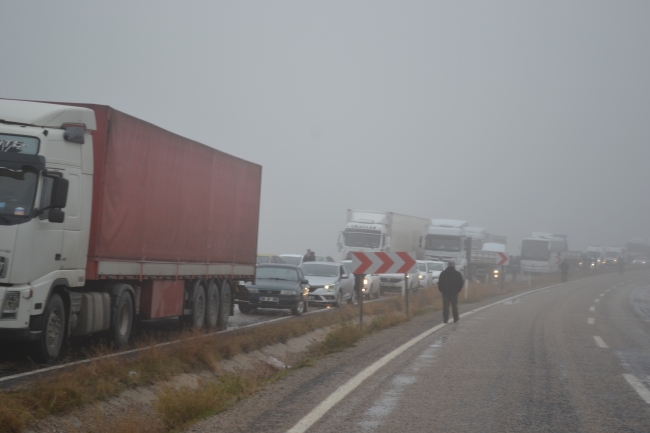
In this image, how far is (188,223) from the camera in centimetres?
1603

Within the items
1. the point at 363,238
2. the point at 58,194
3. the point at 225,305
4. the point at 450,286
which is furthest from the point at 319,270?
the point at 58,194

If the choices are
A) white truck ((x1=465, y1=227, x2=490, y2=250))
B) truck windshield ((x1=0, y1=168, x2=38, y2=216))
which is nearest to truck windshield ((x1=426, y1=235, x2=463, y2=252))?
white truck ((x1=465, y1=227, x2=490, y2=250))

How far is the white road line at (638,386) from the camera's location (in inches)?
365

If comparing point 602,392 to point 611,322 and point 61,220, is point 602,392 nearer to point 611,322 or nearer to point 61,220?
point 61,220

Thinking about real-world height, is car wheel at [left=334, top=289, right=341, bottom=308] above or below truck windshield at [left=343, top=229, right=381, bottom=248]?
below

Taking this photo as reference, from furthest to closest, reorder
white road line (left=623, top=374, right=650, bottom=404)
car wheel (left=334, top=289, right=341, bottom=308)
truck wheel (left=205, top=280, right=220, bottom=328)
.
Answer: car wheel (left=334, top=289, right=341, bottom=308) → truck wheel (left=205, top=280, right=220, bottom=328) → white road line (left=623, top=374, right=650, bottom=404)

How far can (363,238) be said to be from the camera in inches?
1668

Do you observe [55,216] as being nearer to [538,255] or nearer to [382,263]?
[382,263]

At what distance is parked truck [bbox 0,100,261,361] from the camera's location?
10734 mm

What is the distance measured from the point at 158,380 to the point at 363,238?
32659 millimetres

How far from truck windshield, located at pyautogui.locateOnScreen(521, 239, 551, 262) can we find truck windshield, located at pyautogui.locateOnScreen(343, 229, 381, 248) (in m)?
26.6

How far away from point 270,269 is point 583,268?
69869 mm

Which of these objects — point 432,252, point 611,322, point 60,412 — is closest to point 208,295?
point 60,412

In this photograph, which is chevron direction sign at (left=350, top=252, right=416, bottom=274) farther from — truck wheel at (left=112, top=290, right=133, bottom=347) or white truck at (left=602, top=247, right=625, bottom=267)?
white truck at (left=602, top=247, right=625, bottom=267)
